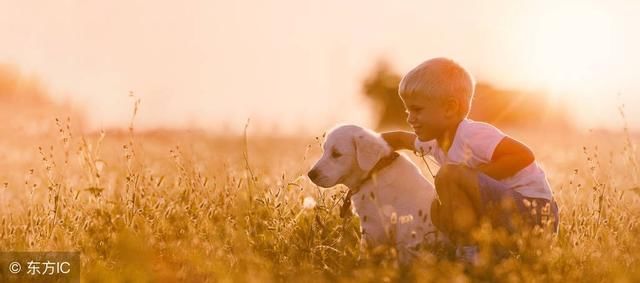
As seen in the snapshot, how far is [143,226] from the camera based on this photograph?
5.96 meters

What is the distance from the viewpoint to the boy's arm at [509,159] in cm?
567

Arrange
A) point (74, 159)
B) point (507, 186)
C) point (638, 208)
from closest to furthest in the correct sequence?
1. point (507, 186)
2. point (638, 208)
3. point (74, 159)

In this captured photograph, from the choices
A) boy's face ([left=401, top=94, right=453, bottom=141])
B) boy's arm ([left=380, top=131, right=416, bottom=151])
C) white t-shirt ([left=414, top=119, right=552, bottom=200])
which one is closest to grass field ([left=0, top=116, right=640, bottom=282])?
white t-shirt ([left=414, top=119, right=552, bottom=200])

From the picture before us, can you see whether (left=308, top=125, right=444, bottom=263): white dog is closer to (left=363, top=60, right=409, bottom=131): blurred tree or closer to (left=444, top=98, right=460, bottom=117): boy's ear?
(left=444, top=98, right=460, bottom=117): boy's ear

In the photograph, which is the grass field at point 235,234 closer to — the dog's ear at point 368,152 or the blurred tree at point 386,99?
the dog's ear at point 368,152

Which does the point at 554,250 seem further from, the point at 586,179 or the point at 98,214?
the point at 586,179

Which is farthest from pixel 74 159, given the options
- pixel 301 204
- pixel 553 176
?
pixel 301 204

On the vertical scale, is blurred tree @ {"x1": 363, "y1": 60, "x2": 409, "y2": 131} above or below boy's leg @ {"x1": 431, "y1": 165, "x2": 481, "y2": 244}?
below

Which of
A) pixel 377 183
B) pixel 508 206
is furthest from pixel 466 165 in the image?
pixel 377 183

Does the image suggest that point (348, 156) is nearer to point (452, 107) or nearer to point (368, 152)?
point (368, 152)

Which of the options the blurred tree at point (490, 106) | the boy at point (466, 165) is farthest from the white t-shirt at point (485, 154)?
the blurred tree at point (490, 106)

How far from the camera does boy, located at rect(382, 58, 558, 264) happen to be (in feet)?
18.0

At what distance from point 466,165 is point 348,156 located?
812 millimetres

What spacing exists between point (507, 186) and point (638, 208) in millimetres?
1810
